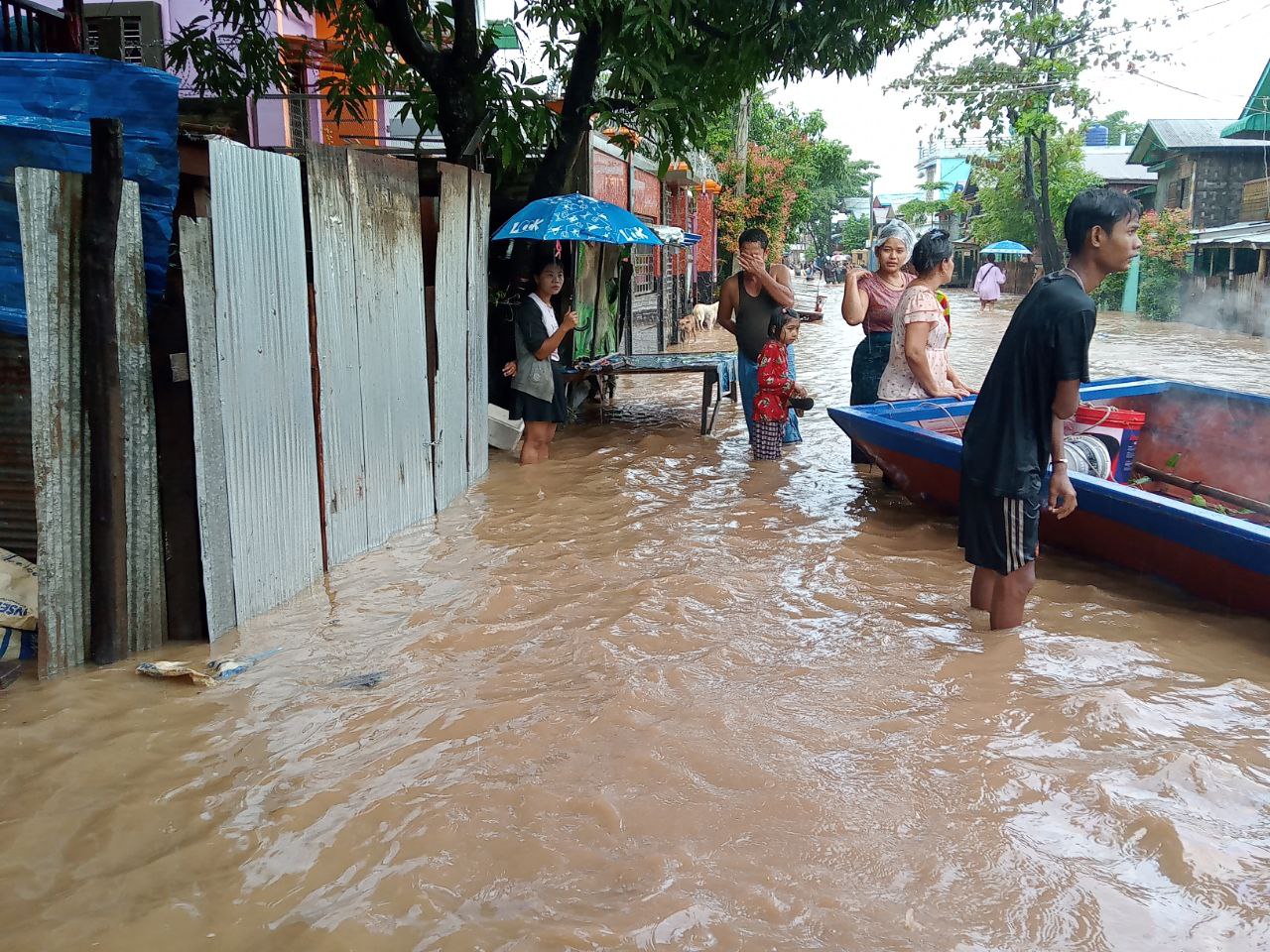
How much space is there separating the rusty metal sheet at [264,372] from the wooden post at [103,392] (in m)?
0.45

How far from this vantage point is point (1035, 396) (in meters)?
3.98

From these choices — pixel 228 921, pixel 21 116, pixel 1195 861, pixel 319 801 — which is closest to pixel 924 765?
→ pixel 1195 861

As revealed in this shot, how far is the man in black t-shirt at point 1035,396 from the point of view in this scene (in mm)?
3830

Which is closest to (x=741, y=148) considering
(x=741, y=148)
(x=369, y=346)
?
(x=741, y=148)

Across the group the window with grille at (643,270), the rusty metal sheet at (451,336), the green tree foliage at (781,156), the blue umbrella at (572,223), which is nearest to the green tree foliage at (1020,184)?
the green tree foliage at (781,156)

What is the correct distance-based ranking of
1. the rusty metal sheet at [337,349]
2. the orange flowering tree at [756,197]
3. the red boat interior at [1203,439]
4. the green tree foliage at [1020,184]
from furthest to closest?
1. the green tree foliage at [1020,184]
2. the orange flowering tree at [756,197]
3. the red boat interior at [1203,439]
4. the rusty metal sheet at [337,349]

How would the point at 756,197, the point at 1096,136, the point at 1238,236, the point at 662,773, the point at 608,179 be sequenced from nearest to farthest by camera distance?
the point at 662,773 < the point at 608,179 < the point at 1238,236 < the point at 756,197 < the point at 1096,136

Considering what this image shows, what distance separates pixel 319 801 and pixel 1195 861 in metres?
2.67

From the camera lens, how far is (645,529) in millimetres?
6301

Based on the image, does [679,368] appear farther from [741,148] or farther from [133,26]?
[741,148]

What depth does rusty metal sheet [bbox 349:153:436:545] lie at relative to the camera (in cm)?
543

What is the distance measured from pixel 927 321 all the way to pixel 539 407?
3.08 metres

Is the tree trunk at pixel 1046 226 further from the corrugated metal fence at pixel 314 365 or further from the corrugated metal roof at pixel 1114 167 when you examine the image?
the corrugated metal fence at pixel 314 365

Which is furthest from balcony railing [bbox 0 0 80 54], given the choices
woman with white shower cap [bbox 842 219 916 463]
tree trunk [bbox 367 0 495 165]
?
woman with white shower cap [bbox 842 219 916 463]
